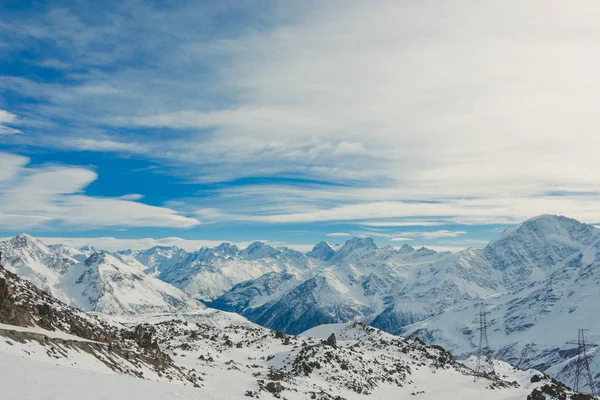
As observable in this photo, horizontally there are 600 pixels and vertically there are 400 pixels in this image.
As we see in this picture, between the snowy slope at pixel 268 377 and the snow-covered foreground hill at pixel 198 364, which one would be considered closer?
the snowy slope at pixel 268 377

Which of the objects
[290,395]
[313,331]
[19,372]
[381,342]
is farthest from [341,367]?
[313,331]

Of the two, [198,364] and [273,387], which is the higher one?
[273,387]

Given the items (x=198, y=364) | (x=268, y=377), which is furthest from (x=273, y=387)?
(x=198, y=364)

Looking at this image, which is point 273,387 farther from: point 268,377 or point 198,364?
point 198,364

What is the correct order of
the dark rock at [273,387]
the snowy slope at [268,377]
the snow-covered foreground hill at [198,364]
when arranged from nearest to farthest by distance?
the snowy slope at [268,377], the snow-covered foreground hill at [198,364], the dark rock at [273,387]

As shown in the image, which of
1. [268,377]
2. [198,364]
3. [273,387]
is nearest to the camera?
[273,387]

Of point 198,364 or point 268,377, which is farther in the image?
point 198,364

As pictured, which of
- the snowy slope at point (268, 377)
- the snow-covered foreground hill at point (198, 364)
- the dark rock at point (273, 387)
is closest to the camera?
the snowy slope at point (268, 377)

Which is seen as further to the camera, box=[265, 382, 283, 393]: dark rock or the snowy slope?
box=[265, 382, 283, 393]: dark rock

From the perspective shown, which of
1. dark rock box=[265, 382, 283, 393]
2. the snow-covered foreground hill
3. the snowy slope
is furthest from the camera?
dark rock box=[265, 382, 283, 393]

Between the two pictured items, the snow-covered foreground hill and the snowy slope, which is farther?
the snow-covered foreground hill

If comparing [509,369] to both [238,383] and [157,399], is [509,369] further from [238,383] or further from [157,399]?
[157,399]

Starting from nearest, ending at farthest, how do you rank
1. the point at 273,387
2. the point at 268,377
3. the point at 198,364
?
the point at 273,387 < the point at 268,377 < the point at 198,364

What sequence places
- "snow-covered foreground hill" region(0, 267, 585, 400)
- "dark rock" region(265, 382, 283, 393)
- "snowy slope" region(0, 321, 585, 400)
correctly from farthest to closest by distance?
"dark rock" region(265, 382, 283, 393) → "snow-covered foreground hill" region(0, 267, 585, 400) → "snowy slope" region(0, 321, 585, 400)
